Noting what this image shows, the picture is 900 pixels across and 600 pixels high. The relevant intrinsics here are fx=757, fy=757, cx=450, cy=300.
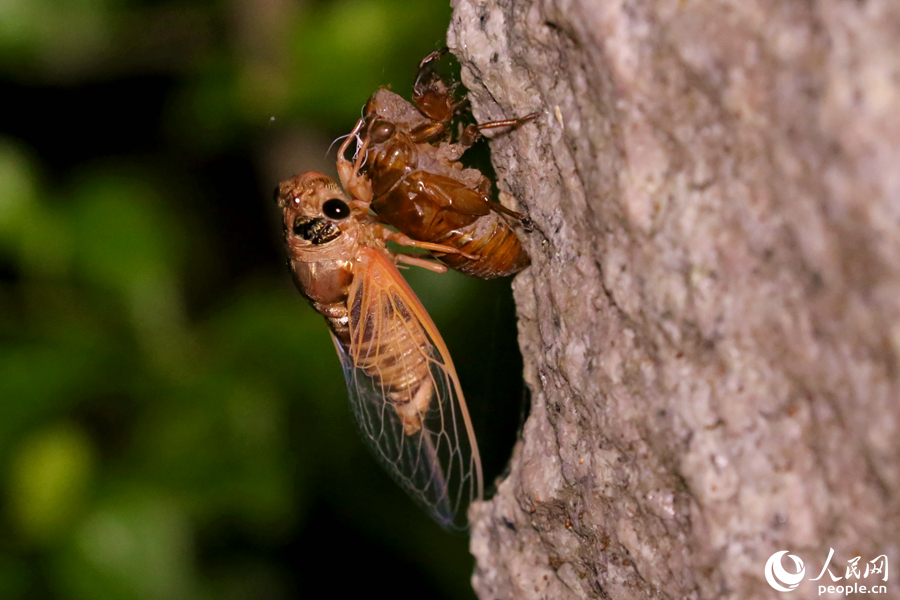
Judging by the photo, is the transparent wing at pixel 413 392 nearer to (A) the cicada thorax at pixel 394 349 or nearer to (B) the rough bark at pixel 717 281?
(A) the cicada thorax at pixel 394 349

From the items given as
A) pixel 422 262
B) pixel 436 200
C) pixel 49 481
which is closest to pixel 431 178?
pixel 436 200

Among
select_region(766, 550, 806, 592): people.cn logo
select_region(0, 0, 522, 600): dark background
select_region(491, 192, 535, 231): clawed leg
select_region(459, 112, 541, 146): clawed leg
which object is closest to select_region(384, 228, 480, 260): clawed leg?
select_region(491, 192, 535, 231): clawed leg

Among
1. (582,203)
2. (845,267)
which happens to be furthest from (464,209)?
(845,267)

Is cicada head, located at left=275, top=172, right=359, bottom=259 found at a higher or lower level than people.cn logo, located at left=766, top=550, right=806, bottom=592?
higher

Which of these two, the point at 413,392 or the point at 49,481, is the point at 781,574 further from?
the point at 49,481

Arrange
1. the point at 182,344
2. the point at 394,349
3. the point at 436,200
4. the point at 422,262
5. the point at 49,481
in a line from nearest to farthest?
the point at 436,200
the point at 422,262
the point at 394,349
the point at 49,481
the point at 182,344

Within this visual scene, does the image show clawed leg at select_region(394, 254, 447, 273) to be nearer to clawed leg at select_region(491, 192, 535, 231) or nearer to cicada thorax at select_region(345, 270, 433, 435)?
cicada thorax at select_region(345, 270, 433, 435)

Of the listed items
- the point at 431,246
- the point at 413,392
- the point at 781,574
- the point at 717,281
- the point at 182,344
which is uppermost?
the point at 717,281

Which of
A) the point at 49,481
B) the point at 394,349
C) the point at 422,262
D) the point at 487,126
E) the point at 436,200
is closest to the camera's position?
the point at 487,126
